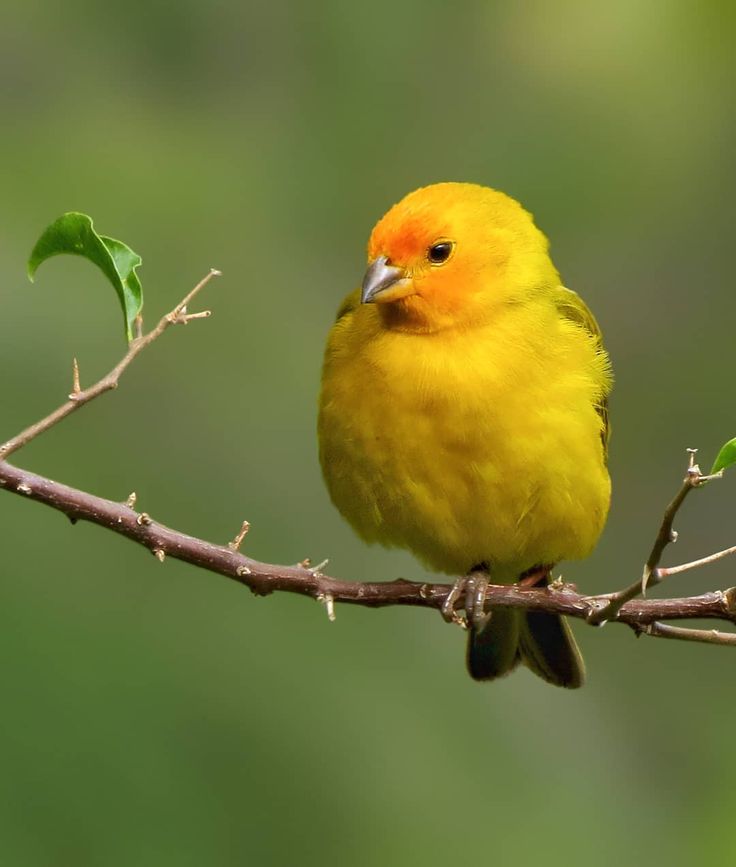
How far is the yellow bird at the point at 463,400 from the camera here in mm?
3139

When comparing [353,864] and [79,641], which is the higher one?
[79,641]

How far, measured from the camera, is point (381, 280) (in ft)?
10.4

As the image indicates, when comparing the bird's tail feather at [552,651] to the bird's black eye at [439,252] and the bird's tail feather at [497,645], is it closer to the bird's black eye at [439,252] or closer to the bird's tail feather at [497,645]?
the bird's tail feather at [497,645]

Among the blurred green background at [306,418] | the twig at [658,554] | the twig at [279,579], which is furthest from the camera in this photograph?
the blurred green background at [306,418]

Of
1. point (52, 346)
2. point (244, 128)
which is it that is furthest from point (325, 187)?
point (52, 346)

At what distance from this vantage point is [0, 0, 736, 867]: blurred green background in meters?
4.34

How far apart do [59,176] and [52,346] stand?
0.65 m

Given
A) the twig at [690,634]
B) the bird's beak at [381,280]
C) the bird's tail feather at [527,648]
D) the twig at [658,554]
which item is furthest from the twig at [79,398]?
the bird's tail feather at [527,648]

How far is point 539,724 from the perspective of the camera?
4871mm

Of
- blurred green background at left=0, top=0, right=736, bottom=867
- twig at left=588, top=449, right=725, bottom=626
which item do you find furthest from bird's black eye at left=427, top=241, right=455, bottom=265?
blurred green background at left=0, top=0, right=736, bottom=867

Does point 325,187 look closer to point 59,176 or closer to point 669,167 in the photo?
point 59,176

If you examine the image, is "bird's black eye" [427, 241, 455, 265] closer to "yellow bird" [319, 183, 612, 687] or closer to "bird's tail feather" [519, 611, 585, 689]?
"yellow bird" [319, 183, 612, 687]

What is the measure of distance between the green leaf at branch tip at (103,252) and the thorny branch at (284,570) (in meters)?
0.07

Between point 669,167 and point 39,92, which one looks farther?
point 669,167
